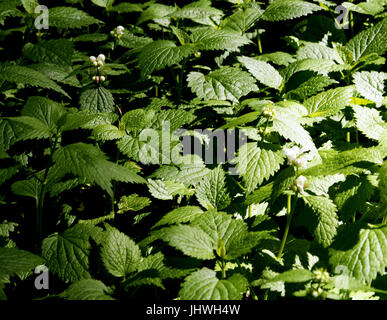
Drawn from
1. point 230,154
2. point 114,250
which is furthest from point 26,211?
point 230,154

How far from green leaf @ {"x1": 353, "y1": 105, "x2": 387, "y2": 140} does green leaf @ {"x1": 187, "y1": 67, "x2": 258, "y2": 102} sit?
0.64m

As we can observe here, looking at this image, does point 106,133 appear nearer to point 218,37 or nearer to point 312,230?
point 218,37

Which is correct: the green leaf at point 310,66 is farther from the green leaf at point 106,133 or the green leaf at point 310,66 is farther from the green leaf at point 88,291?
the green leaf at point 88,291

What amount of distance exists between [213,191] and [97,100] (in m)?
1.08

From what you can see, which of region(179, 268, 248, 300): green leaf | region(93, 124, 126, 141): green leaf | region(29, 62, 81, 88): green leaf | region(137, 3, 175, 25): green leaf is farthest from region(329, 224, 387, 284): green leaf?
region(137, 3, 175, 25): green leaf

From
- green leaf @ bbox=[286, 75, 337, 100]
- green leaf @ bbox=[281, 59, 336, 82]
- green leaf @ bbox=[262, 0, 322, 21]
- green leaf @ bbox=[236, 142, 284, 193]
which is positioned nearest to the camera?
green leaf @ bbox=[236, 142, 284, 193]

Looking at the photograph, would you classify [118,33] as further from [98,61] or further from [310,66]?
[310,66]

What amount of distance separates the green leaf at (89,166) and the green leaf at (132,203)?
596 millimetres

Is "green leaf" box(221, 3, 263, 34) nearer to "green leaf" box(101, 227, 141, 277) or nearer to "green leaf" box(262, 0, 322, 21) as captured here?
"green leaf" box(262, 0, 322, 21)

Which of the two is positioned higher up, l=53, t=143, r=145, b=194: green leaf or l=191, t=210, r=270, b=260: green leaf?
l=53, t=143, r=145, b=194: green leaf

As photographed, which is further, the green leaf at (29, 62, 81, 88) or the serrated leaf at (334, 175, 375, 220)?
the green leaf at (29, 62, 81, 88)

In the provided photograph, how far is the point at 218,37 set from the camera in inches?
95.4

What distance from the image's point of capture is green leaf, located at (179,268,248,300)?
1323 millimetres

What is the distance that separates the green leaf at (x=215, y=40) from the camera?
7.72 feet
